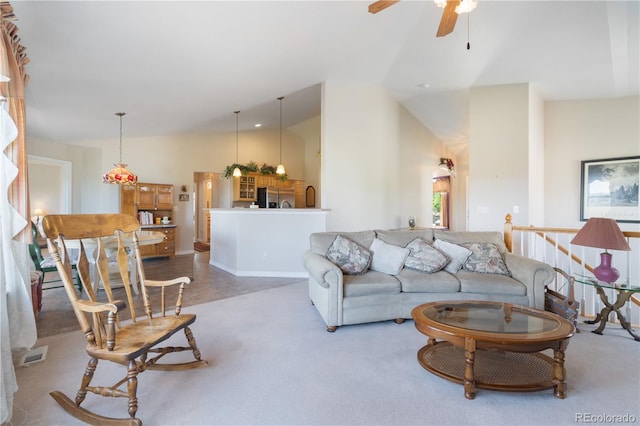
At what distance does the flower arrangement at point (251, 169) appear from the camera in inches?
304

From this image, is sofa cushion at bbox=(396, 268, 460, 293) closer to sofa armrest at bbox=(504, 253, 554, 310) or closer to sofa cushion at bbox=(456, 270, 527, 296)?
sofa cushion at bbox=(456, 270, 527, 296)

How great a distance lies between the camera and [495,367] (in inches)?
88.1

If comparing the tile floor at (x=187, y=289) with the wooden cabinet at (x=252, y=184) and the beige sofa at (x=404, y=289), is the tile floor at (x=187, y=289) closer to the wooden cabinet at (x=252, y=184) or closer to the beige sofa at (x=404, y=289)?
the beige sofa at (x=404, y=289)

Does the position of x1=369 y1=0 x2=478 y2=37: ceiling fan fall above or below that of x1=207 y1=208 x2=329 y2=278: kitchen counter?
above

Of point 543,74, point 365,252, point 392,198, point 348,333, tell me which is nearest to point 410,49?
point 543,74

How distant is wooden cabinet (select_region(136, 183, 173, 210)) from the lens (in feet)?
23.2

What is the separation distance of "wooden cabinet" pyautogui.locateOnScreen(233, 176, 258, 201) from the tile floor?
2.18 m

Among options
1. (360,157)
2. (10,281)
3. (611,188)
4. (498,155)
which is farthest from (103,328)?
(611,188)

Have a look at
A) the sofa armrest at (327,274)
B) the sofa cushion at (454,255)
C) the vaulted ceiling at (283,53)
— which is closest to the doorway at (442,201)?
the vaulted ceiling at (283,53)

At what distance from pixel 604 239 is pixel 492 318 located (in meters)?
1.46

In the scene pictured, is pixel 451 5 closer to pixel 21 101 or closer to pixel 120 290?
pixel 21 101

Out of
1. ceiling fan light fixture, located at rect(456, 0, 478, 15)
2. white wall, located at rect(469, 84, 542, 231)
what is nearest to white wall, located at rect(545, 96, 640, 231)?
white wall, located at rect(469, 84, 542, 231)

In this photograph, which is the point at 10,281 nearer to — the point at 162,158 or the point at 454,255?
the point at 454,255

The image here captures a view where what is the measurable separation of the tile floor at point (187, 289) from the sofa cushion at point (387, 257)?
1.82 metres
